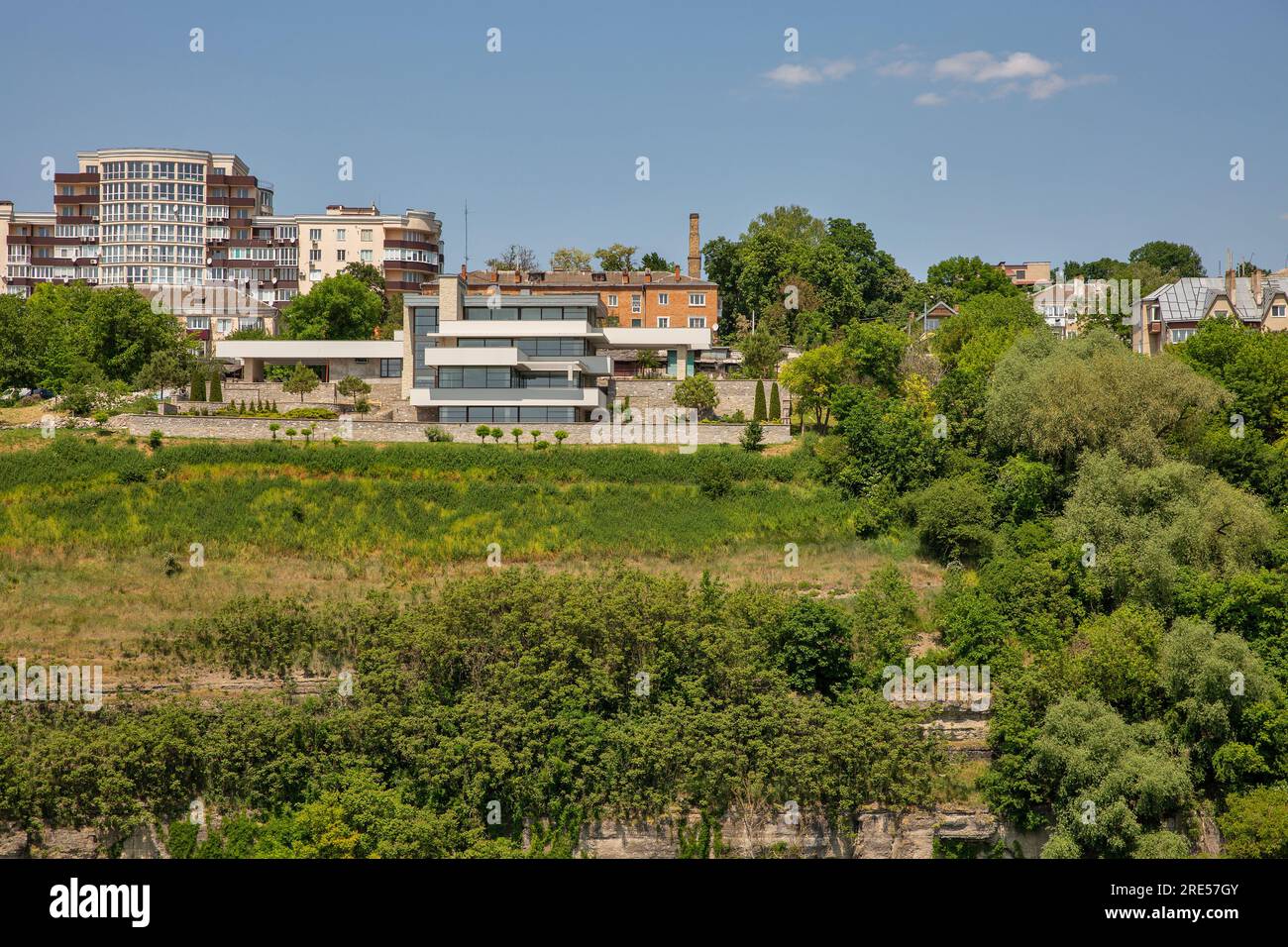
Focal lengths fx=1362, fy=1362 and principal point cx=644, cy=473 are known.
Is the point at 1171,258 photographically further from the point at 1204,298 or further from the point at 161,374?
the point at 161,374

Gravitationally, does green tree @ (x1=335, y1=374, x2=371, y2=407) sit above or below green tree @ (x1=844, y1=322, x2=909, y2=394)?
below

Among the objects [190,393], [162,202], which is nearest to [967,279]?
[190,393]

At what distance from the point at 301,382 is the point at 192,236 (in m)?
45.5

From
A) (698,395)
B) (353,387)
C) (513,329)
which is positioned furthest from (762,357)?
(353,387)

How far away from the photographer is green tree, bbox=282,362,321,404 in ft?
173

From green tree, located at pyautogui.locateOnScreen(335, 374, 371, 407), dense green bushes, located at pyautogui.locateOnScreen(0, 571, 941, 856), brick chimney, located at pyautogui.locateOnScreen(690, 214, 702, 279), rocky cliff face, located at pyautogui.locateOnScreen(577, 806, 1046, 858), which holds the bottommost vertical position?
rocky cliff face, located at pyautogui.locateOnScreen(577, 806, 1046, 858)

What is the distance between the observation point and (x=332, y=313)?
213ft

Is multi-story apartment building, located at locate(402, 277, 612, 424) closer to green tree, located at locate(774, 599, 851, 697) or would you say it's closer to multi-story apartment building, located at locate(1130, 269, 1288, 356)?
green tree, located at locate(774, 599, 851, 697)

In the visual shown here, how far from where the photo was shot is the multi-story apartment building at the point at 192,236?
89.9 m

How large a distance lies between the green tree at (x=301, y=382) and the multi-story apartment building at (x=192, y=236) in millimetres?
35107

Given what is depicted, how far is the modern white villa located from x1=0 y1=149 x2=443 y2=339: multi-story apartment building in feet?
102

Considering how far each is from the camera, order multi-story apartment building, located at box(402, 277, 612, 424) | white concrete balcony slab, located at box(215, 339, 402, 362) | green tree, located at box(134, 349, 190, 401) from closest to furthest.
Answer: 1. multi-story apartment building, located at box(402, 277, 612, 424)
2. green tree, located at box(134, 349, 190, 401)
3. white concrete balcony slab, located at box(215, 339, 402, 362)

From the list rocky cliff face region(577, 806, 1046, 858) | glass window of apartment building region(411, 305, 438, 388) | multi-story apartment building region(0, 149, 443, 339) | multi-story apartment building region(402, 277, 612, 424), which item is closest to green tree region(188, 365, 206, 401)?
multi-story apartment building region(402, 277, 612, 424)

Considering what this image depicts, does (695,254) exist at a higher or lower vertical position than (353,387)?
higher
